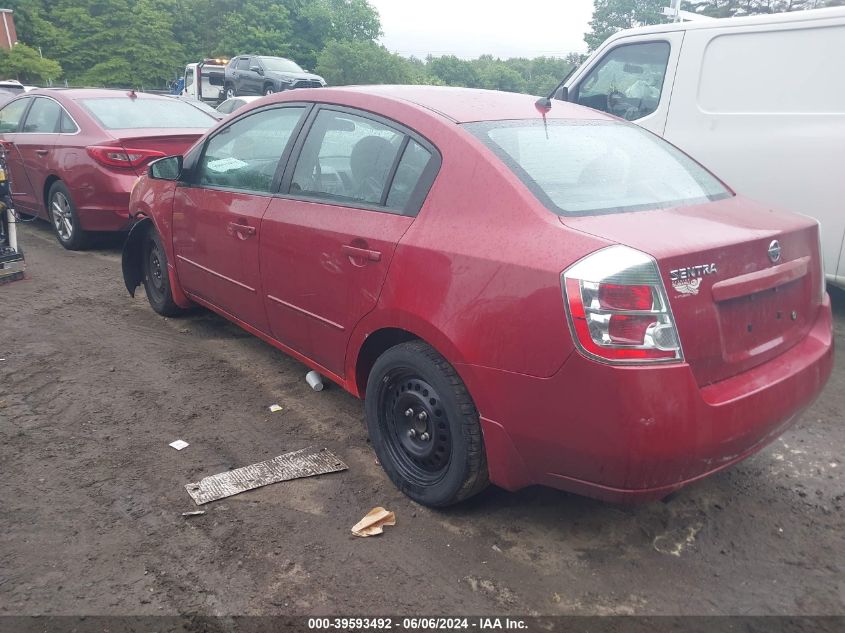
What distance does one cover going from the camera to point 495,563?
262 cm

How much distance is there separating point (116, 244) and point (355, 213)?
5420 mm

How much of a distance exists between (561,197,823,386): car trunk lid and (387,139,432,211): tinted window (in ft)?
2.37

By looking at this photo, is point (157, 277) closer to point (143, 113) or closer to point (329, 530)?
point (143, 113)

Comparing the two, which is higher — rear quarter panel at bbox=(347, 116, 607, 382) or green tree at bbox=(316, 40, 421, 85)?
green tree at bbox=(316, 40, 421, 85)

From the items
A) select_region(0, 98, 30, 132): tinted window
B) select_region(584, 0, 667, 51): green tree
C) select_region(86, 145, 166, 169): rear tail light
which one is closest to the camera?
select_region(86, 145, 166, 169): rear tail light

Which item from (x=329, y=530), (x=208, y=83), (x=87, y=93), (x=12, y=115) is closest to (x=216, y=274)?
(x=329, y=530)

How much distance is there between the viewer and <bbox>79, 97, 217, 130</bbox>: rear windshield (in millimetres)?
7047

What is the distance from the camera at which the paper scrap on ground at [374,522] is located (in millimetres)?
2793

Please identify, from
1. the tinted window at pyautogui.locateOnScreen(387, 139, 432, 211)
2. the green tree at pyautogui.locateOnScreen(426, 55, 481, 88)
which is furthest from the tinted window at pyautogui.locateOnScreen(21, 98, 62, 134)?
the green tree at pyautogui.locateOnScreen(426, 55, 481, 88)

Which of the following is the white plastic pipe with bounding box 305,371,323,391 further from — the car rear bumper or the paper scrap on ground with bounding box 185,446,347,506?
the car rear bumper

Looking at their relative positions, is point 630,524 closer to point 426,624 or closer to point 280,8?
point 426,624

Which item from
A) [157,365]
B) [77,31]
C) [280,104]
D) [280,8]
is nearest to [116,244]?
[157,365]

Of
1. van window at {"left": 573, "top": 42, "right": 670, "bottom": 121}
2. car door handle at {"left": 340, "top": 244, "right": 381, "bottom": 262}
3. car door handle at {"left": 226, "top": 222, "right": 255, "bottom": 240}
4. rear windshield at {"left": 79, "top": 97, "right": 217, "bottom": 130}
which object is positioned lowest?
car door handle at {"left": 226, "top": 222, "right": 255, "bottom": 240}

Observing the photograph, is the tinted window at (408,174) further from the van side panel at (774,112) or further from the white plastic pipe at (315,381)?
the van side panel at (774,112)
